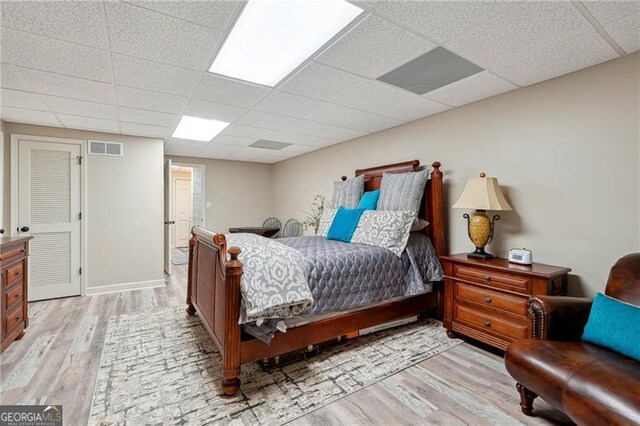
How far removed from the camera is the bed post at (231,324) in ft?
6.21

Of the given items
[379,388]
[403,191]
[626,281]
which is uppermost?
[403,191]

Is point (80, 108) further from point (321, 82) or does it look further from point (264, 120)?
point (321, 82)

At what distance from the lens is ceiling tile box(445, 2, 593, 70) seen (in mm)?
1606

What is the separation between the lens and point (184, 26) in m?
1.75

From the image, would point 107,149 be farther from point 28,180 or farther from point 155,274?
point 155,274

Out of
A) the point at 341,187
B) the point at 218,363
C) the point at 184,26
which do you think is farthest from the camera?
the point at 341,187

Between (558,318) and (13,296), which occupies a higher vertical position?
(558,318)

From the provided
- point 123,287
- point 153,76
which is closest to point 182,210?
point 123,287

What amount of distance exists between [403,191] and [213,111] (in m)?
2.25

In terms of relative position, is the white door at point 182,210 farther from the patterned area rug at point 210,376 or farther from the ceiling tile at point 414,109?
the ceiling tile at point 414,109

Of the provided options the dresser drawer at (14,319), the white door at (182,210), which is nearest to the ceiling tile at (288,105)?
the dresser drawer at (14,319)

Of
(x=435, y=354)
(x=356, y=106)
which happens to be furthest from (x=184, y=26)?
(x=435, y=354)

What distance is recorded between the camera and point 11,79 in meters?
2.41

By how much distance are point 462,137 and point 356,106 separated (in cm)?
117
